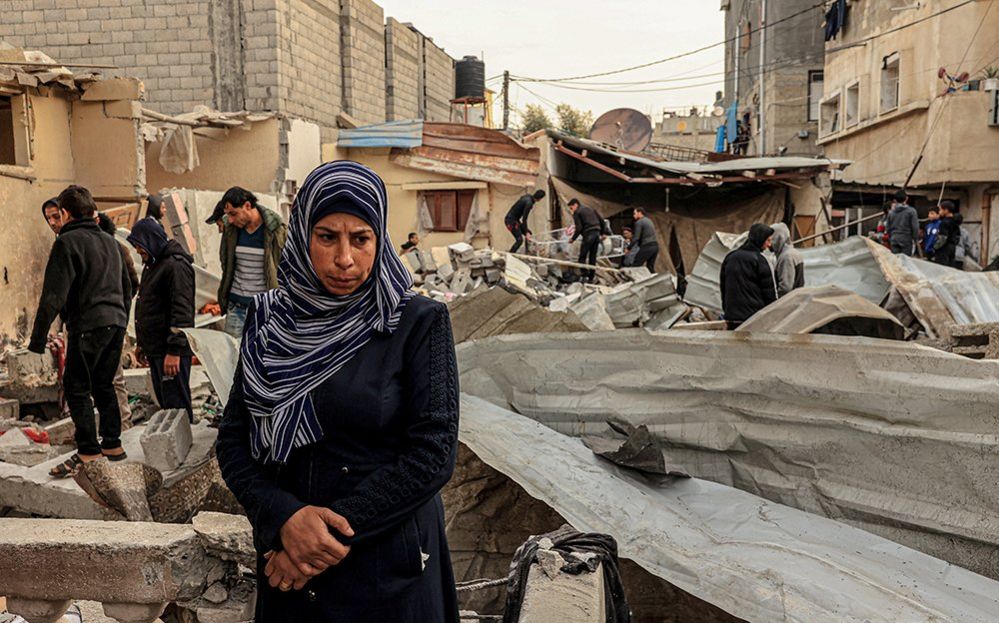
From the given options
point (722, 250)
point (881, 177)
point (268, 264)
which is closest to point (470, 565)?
point (268, 264)

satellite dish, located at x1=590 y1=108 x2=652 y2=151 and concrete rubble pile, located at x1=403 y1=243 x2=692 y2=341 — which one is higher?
satellite dish, located at x1=590 y1=108 x2=652 y2=151

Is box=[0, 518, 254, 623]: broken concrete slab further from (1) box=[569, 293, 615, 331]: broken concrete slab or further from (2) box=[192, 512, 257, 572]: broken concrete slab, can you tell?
(1) box=[569, 293, 615, 331]: broken concrete slab

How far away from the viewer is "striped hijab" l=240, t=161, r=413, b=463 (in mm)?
1728

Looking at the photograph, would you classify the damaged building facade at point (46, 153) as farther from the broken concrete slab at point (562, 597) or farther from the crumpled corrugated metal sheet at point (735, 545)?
the broken concrete slab at point (562, 597)

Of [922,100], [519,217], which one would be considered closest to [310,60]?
[519,217]

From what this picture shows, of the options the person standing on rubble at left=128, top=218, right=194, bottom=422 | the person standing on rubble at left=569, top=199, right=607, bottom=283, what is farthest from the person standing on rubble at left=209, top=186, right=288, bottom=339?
the person standing on rubble at left=569, top=199, right=607, bottom=283

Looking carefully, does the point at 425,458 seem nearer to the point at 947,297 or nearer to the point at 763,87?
the point at 947,297

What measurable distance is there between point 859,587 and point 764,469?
0.91 m

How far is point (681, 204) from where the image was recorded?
62.7 ft

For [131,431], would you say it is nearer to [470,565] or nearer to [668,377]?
[470,565]

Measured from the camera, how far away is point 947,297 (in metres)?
7.98

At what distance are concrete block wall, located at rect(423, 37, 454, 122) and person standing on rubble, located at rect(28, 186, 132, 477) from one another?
20.7m

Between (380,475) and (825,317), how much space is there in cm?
451

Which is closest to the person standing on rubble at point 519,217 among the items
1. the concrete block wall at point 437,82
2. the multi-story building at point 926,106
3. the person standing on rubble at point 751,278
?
the multi-story building at point 926,106
